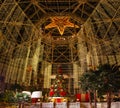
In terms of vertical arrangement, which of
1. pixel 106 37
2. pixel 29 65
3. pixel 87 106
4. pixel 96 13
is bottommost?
pixel 87 106

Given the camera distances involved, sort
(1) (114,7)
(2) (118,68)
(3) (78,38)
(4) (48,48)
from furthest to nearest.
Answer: (4) (48,48) < (3) (78,38) < (1) (114,7) < (2) (118,68)

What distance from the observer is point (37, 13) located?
31266 mm

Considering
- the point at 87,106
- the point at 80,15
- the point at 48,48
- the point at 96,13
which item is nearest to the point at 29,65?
the point at 48,48

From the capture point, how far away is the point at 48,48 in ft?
130

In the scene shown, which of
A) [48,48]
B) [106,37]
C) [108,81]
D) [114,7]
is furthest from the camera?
[48,48]

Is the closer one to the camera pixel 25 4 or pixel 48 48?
pixel 25 4

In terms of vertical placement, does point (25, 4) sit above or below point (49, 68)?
above

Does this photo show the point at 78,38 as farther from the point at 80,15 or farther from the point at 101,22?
the point at 101,22

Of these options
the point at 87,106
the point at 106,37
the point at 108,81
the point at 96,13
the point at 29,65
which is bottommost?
the point at 87,106

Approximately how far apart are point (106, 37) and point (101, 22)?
294cm

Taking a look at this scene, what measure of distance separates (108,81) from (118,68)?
59.3 inches

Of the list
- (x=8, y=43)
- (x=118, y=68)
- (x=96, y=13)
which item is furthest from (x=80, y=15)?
(x=118, y=68)

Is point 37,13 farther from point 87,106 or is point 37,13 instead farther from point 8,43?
point 87,106

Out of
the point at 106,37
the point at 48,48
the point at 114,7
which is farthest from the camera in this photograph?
the point at 48,48
